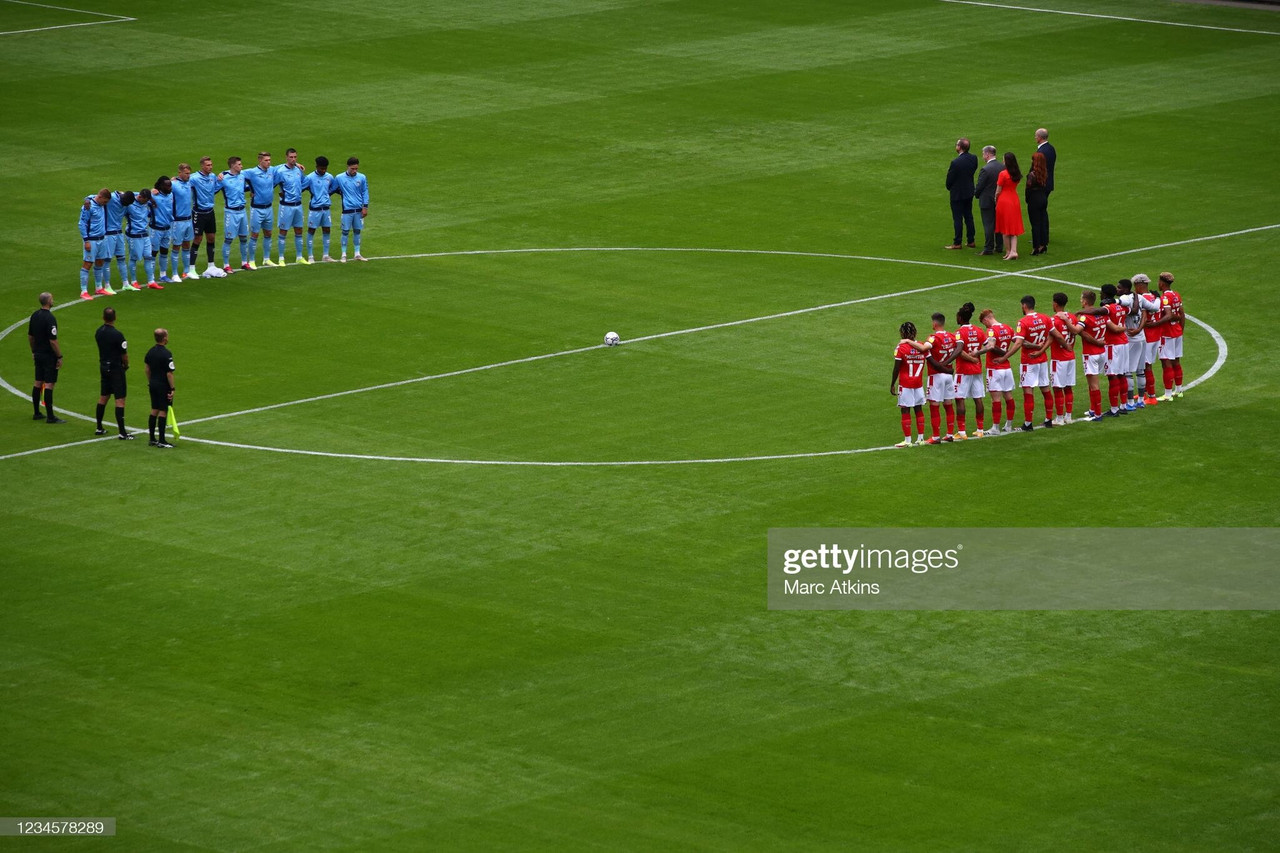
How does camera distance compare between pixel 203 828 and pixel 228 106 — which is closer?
pixel 203 828

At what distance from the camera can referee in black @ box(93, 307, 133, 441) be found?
29.4 m

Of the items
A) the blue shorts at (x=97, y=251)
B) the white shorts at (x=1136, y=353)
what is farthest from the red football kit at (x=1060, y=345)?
the blue shorts at (x=97, y=251)

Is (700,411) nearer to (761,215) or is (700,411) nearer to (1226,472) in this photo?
(1226,472)

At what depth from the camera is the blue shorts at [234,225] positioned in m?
38.8

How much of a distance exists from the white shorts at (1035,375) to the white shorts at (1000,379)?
431 mm

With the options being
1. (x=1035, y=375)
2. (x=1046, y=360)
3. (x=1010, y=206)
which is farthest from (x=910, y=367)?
(x=1010, y=206)

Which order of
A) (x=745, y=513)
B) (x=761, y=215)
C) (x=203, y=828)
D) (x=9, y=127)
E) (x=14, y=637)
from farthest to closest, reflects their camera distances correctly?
1. (x=9, y=127)
2. (x=761, y=215)
3. (x=745, y=513)
4. (x=14, y=637)
5. (x=203, y=828)

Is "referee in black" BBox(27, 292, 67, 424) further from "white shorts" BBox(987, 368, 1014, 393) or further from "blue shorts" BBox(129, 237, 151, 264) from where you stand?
"white shorts" BBox(987, 368, 1014, 393)

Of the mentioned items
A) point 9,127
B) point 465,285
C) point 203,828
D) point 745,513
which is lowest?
point 203,828

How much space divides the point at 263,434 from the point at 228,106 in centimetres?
2340

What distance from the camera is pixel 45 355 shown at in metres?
30.7

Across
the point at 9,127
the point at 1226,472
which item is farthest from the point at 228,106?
the point at 1226,472

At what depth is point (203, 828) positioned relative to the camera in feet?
61.7

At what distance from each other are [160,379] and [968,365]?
454 inches
